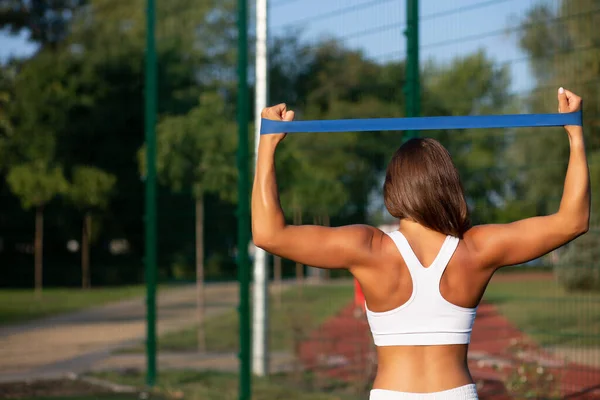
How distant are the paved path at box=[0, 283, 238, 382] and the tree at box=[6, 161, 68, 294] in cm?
465

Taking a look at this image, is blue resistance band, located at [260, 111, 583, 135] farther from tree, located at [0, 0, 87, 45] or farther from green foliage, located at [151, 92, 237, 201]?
tree, located at [0, 0, 87, 45]

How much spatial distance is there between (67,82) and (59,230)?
172 inches

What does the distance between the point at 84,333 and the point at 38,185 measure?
918cm

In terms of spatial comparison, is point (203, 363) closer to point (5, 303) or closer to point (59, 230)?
point (5, 303)

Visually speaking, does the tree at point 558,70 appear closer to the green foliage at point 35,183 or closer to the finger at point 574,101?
Result: the finger at point 574,101

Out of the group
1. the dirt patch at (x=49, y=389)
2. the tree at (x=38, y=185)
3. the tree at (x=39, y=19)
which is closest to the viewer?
the dirt patch at (x=49, y=389)

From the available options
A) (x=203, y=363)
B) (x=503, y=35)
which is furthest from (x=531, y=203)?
(x=203, y=363)

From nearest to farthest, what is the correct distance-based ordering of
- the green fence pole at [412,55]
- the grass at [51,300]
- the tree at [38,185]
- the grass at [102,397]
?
the green fence pole at [412,55], the grass at [102,397], the grass at [51,300], the tree at [38,185]

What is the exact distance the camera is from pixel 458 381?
220 centimetres

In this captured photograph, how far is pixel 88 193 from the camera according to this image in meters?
24.0

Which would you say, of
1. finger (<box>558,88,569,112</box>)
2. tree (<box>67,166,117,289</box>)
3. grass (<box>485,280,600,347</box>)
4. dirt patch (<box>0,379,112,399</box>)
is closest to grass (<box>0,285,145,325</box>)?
tree (<box>67,166,117,289</box>)

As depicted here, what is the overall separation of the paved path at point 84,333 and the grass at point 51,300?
791mm

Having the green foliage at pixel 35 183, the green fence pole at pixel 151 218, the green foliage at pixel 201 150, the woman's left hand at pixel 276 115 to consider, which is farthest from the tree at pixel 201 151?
the green foliage at pixel 35 183

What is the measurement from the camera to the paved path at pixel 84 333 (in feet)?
33.6
